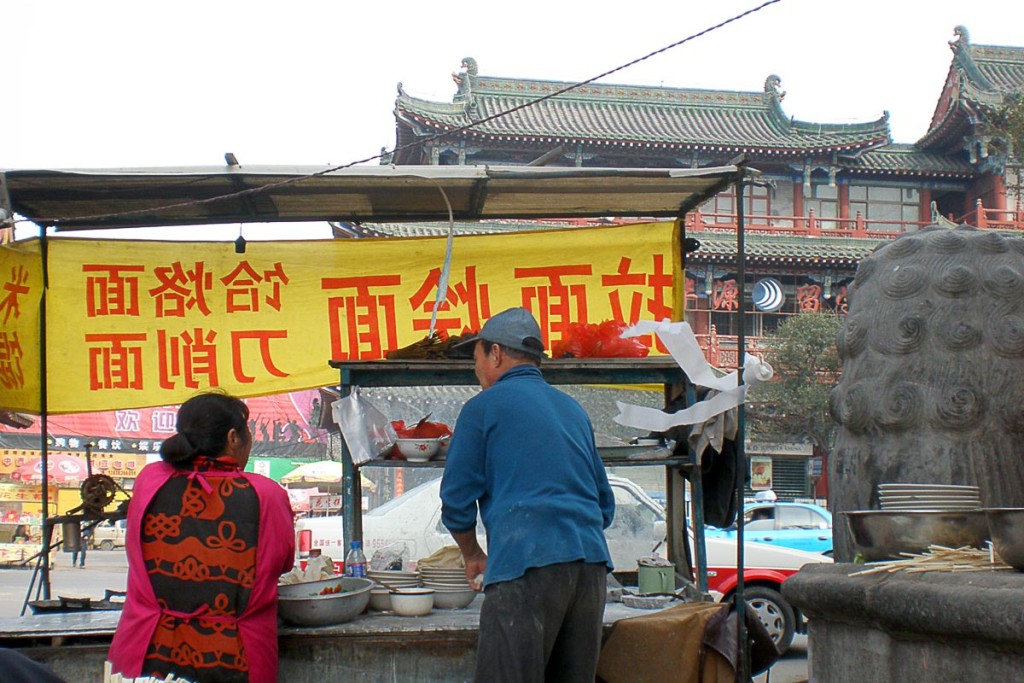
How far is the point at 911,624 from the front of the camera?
300 cm

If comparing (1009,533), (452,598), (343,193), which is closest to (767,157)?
(343,193)

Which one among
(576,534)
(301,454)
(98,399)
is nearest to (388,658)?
(576,534)

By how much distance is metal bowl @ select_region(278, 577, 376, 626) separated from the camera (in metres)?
3.62

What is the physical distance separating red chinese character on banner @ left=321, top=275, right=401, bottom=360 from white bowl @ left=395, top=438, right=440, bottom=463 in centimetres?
101

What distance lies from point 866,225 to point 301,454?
61.7 ft

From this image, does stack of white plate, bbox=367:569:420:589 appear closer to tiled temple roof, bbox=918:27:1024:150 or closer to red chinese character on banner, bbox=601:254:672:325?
red chinese character on banner, bbox=601:254:672:325

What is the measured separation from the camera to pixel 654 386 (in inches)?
204

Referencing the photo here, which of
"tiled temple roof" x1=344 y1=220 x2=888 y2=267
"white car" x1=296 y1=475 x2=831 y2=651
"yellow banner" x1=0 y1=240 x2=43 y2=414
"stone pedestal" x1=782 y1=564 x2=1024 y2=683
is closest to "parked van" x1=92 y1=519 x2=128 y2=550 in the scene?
"tiled temple roof" x1=344 y1=220 x2=888 y2=267

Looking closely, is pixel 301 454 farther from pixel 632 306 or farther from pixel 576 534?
pixel 576 534

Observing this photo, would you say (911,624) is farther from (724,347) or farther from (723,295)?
(723,295)

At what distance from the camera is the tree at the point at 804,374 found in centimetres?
2288

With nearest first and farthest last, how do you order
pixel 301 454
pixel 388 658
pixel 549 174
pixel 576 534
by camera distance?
pixel 576 534, pixel 388 658, pixel 549 174, pixel 301 454

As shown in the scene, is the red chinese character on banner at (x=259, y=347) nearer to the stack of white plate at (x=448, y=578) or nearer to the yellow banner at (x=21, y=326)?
the yellow banner at (x=21, y=326)

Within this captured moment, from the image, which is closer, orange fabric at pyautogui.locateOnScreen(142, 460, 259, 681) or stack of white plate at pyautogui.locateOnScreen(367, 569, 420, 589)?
orange fabric at pyautogui.locateOnScreen(142, 460, 259, 681)
